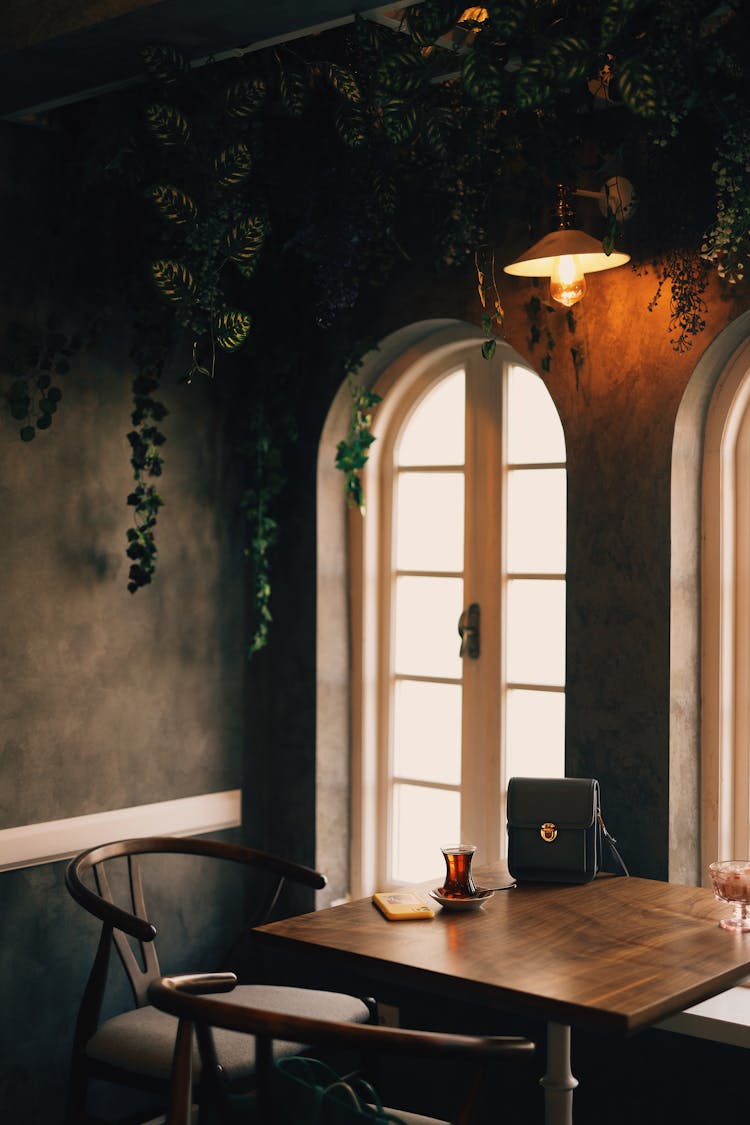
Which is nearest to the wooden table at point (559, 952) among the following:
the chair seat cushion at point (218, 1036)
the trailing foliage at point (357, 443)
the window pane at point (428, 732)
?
the chair seat cushion at point (218, 1036)

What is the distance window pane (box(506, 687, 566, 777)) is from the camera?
3.99 meters

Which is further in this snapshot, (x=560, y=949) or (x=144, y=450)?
(x=144, y=450)

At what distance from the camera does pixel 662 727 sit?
11.5ft

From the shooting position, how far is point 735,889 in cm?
288

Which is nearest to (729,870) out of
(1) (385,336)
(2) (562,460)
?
(2) (562,460)

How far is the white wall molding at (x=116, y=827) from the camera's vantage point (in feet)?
12.2

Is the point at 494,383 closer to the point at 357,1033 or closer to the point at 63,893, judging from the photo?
the point at 63,893

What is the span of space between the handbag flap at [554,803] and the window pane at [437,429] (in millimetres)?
1326

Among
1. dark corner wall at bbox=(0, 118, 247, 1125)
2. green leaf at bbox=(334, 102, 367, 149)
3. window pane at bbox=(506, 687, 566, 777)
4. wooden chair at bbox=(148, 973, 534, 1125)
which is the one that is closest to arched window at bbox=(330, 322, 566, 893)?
window pane at bbox=(506, 687, 566, 777)

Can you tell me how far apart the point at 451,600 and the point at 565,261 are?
1308 mm

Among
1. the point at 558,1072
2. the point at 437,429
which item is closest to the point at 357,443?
the point at 437,429

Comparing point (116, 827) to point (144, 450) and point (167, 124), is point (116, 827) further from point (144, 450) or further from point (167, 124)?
point (167, 124)

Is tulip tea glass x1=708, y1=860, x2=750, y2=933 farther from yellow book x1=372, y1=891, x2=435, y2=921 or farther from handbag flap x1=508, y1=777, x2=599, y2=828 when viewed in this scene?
yellow book x1=372, y1=891, x2=435, y2=921

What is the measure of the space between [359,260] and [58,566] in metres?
1.33
